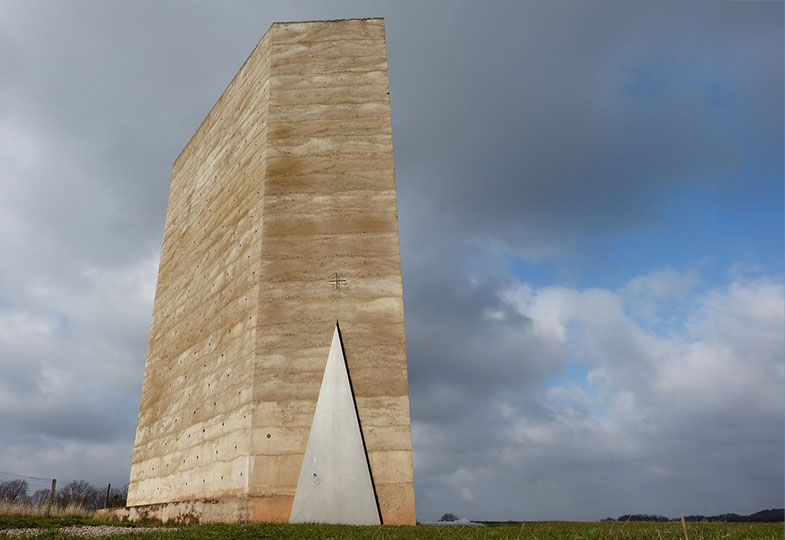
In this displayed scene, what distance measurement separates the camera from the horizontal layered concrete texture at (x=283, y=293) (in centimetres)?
1282

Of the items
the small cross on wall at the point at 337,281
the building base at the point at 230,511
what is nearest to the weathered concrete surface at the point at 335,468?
the building base at the point at 230,511

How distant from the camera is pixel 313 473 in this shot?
12.3 m

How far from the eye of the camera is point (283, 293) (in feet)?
46.5

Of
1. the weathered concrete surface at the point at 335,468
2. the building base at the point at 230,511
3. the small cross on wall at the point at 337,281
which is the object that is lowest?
the building base at the point at 230,511

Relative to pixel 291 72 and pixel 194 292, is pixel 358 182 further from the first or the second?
pixel 194 292

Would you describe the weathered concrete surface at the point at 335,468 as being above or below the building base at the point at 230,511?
above

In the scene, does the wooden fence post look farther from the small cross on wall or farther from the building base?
the small cross on wall

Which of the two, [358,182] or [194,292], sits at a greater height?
[358,182]

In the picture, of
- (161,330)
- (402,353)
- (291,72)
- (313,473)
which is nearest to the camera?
(313,473)

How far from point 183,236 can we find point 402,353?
1163cm

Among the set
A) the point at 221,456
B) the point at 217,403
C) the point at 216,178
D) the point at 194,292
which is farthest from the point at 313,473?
the point at 216,178

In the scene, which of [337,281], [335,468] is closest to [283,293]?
[337,281]

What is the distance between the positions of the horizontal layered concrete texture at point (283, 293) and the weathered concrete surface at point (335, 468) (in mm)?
244

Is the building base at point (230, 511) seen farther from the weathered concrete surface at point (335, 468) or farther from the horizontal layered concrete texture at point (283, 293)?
the weathered concrete surface at point (335, 468)
